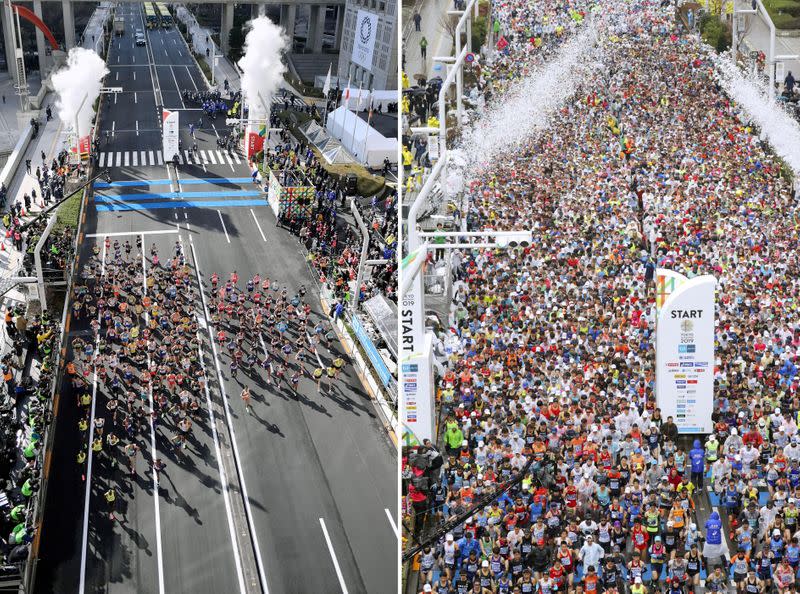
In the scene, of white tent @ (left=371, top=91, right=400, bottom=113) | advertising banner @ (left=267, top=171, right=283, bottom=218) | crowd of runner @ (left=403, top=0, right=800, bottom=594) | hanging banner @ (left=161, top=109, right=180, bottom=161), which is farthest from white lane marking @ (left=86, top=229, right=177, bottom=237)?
white tent @ (left=371, top=91, right=400, bottom=113)

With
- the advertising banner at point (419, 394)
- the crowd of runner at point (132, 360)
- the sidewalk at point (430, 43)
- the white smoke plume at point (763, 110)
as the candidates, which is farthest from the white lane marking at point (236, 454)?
the white smoke plume at point (763, 110)

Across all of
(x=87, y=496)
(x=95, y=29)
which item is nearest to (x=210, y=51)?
(x=95, y=29)

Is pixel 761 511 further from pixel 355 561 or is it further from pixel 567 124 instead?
pixel 567 124

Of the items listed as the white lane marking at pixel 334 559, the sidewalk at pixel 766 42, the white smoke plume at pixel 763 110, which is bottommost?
the white lane marking at pixel 334 559

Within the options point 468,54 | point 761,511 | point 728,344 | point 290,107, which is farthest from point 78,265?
point 290,107

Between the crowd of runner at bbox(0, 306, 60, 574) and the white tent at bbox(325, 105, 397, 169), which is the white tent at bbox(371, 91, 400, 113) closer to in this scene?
the white tent at bbox(325, 105, 397, 169)

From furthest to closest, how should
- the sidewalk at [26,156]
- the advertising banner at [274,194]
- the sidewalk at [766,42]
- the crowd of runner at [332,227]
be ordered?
the advertising banner at [274,194] → the sidewalk at [766,42] → the sidewalk at [26,156] → the crowd of runner at [332,227]

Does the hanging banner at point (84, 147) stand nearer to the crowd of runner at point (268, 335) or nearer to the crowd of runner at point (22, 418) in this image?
the crowd of runner at point (268, 335)
